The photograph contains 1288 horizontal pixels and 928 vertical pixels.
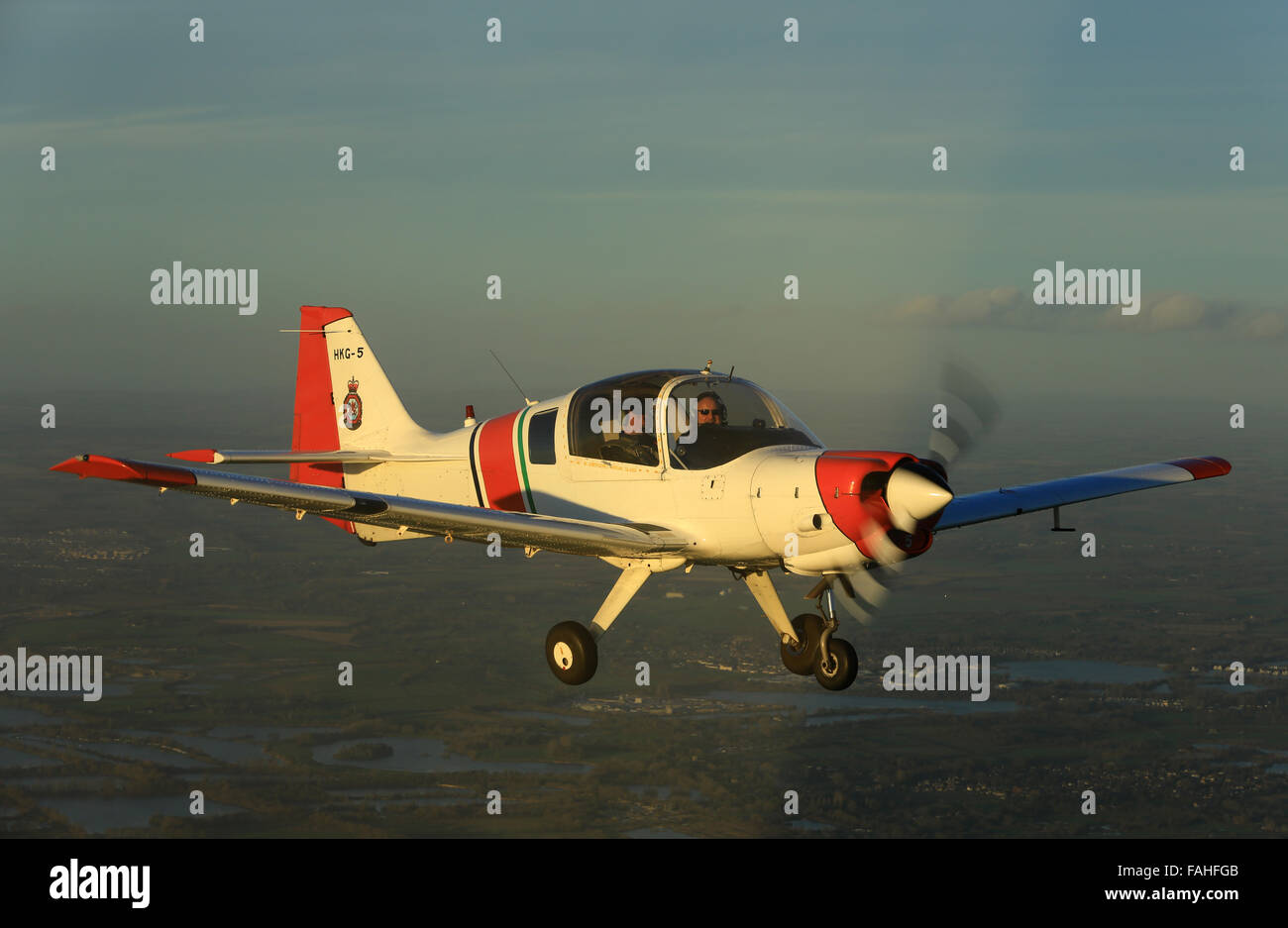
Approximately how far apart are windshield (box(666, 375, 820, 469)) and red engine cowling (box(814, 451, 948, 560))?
Result: 1418 millimetres

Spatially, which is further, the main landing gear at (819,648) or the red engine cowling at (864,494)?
the main landing gear at (819,648)

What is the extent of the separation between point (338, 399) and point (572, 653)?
358 inches

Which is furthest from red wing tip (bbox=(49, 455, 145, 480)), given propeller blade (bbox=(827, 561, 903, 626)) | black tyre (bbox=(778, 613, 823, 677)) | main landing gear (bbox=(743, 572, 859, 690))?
black tyre (bbox=(778, 613, 823, 677))

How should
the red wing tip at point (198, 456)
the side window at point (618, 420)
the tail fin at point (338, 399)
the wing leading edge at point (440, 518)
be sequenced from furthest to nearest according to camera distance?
the tail fin at point (338, 399)
the red wing tip at point (198, 456)
the side window at point (618, 420)
the wing leading edge at point (440, 518)

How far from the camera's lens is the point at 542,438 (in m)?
18.6

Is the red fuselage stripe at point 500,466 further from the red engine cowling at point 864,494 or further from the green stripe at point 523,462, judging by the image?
the red engine cowling at point 864,494

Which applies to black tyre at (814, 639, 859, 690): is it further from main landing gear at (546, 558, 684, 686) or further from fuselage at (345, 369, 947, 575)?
main landing gear at (546, 558, 684, 686)

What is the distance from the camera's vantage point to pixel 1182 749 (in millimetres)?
157125

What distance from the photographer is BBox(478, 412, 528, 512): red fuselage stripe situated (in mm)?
19094

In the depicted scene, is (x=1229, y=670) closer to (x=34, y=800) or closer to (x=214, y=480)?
(x=34, y=800)

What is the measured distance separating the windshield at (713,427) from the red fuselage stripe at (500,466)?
302 centimetres

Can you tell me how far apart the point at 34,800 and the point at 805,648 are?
480 feet

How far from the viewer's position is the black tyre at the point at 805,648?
1788 centimetres

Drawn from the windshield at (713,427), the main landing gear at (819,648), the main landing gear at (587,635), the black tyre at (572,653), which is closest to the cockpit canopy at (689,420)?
the windshield at (713,427)
